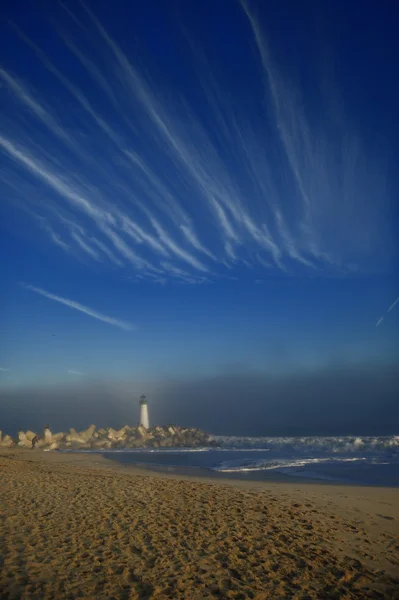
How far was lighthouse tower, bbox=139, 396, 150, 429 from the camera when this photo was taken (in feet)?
178

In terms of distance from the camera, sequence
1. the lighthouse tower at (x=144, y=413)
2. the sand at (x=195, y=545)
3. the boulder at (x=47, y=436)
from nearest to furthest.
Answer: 1. the sand at (x=195, y=545)
2. the boulder at (x=47, y=436)
3. the lighthouse tower at (x=144, y=413)

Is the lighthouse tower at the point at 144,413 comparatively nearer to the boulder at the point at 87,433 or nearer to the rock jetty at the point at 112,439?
the rock jetty at the point at 112,439

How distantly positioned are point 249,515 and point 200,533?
200cm

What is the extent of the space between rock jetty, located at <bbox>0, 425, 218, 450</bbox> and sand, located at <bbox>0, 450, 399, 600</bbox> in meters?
33.4

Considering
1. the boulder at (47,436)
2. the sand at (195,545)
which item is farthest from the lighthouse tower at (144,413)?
the sand at (195,545)

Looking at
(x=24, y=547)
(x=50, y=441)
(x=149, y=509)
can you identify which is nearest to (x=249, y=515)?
(x=149, y=509)

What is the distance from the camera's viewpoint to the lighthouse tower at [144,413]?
178 feet

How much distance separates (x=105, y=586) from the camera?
4949 mm

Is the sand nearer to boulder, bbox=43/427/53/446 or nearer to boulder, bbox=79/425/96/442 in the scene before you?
boulder, bbox=43/427/53/446

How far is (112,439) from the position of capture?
43.9 metres

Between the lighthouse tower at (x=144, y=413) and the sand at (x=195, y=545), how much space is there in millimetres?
44728

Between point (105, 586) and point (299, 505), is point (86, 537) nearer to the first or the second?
point (105, 586)

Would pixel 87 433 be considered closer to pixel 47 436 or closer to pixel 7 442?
pixel 47 436

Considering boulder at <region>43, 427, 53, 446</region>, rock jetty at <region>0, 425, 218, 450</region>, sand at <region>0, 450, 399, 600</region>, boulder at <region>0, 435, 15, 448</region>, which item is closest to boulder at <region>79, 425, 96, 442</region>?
rock jetty at <region>0, 425, 218, 450</region>
